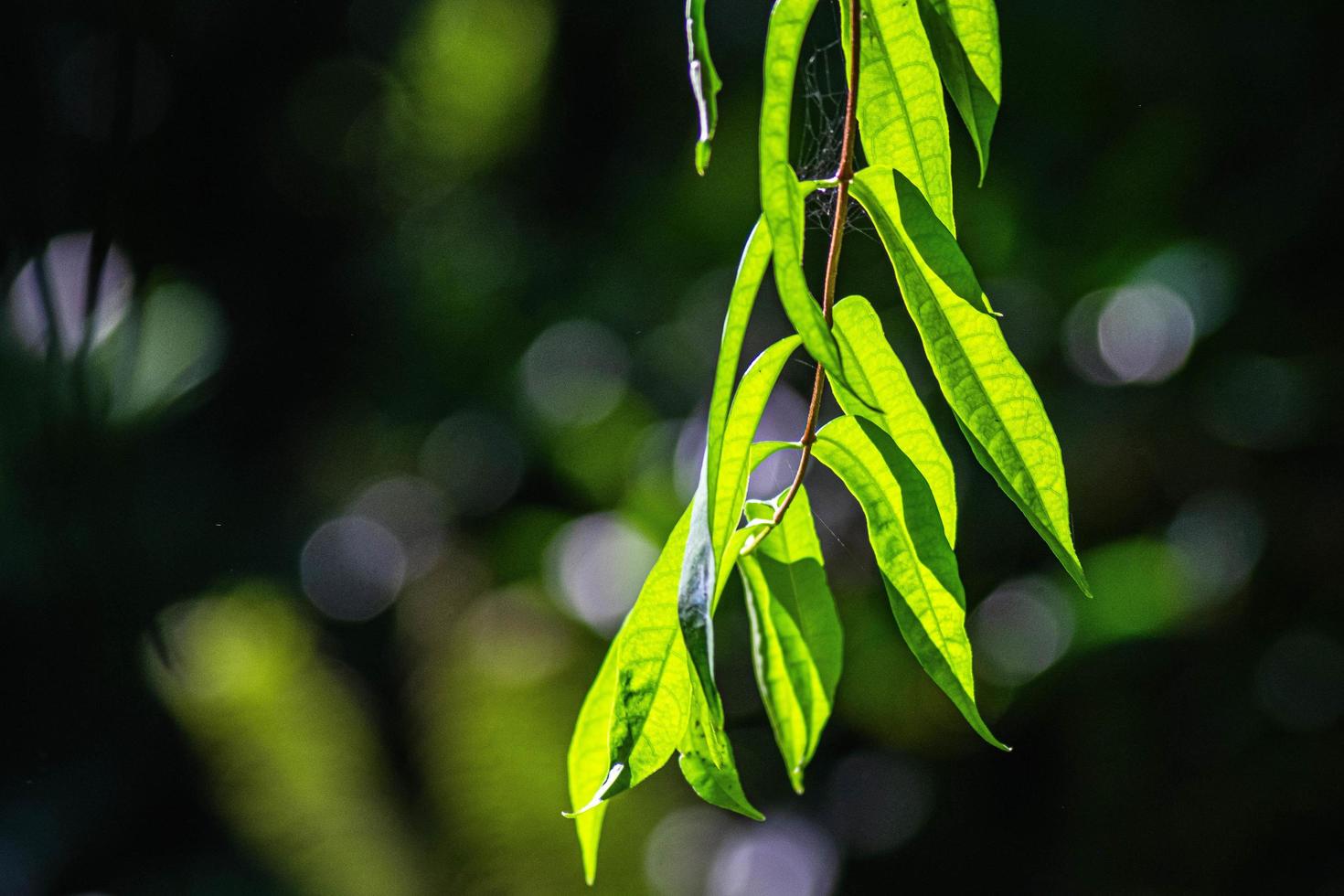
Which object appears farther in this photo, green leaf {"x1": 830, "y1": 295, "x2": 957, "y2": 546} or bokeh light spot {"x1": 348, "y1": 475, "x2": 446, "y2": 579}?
bokeh light spot {"x1": 348, "y1": 475, "x2": 446, "y2": 579}

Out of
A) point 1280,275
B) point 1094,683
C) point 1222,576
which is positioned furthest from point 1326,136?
point 1094,683

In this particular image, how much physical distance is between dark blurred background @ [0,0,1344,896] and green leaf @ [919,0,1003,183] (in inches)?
35.9

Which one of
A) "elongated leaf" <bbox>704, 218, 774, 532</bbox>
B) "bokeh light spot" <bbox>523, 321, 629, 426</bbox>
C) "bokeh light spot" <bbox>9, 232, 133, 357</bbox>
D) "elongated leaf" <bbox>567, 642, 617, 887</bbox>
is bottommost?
"bokeh light spot" <bbox>523, 321, 629, 426</bbox>

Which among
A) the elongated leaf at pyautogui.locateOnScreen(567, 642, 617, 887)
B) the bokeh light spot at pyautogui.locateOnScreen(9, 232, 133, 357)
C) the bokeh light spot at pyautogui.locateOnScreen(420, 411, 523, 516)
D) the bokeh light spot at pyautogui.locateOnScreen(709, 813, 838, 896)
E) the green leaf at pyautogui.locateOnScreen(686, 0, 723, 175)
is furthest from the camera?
the bokeh light spot at pyautogui.locateOnScreen(420, 411, 523, 516)

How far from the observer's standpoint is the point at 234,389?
5.73ft

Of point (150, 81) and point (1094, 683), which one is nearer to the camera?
point (1094, 683)

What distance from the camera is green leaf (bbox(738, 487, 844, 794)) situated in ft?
0.91

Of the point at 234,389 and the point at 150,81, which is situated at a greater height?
the point at 150,81

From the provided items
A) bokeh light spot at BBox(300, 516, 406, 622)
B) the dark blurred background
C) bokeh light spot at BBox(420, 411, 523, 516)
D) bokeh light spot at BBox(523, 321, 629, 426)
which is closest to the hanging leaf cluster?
the dark blurred background

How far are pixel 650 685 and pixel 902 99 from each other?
161 millimetres

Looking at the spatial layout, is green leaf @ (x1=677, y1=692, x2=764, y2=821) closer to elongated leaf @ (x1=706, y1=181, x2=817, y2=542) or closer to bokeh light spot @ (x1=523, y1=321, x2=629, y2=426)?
elongated leaf @ (x1=706, y1=181, x2=817, y2=542)

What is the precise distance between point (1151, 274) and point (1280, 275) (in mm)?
190

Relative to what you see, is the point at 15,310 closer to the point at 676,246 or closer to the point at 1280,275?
the point at 676,246

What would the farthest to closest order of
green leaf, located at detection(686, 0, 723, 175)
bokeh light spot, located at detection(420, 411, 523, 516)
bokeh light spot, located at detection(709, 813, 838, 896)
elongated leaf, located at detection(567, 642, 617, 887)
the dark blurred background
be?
bokeh light spot, located at detection(420, 411, 523, 516)
bokeh light spot, located at detection(709, 813, 838, 896)
the dark blurred background
elongated leaf, located at detection(567, 642, 617, 887)
green leaf, located at detection(686, 0, 723, 175)
